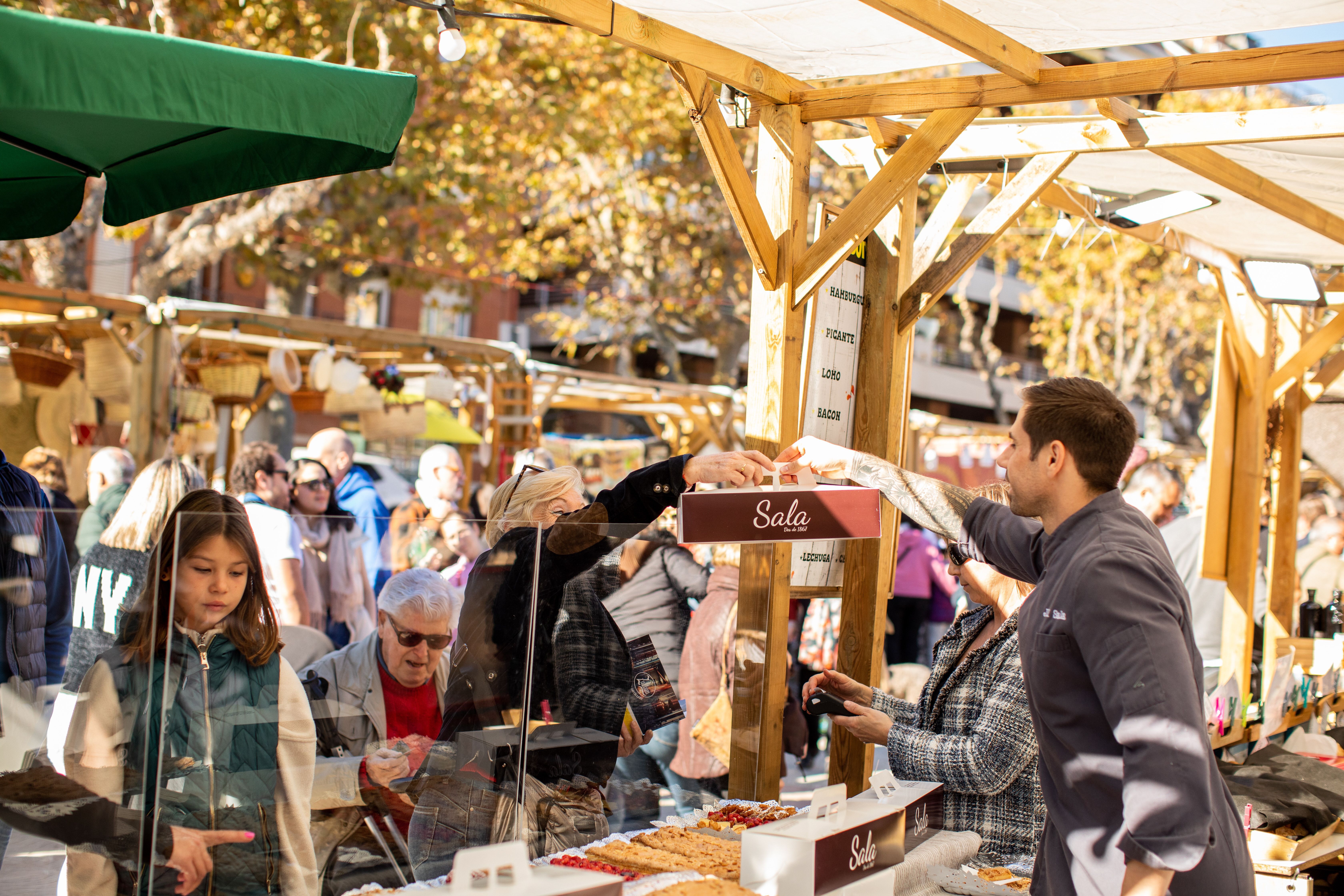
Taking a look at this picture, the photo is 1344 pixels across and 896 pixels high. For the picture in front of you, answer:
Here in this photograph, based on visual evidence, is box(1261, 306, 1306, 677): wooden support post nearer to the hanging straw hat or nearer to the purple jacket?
the purple jacket

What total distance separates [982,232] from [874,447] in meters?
0.79

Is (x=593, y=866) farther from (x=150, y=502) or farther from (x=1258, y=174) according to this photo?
(x=1258, y=174)

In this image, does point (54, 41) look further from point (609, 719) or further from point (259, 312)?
point (259, 312)

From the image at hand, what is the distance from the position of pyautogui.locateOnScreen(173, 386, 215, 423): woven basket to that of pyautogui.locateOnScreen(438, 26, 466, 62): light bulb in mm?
6369

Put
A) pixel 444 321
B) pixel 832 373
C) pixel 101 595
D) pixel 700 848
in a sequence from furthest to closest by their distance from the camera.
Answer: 1. pixel 444 321
2. pixel 832 373
3. pixel 700 848
4. pixel 101 595

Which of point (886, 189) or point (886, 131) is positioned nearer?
point (886, 189)

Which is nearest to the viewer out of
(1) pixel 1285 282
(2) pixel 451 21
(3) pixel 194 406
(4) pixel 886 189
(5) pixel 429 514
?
(2) pixel 451 21

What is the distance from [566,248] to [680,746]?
43.5 feet

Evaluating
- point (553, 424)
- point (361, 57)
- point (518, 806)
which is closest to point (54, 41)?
point (518, 806)

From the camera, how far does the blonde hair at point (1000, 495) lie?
9.96ft

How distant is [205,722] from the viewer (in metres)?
2.13

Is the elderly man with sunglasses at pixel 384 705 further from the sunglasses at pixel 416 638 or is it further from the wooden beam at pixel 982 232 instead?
the wooden beam at pixel 982 232

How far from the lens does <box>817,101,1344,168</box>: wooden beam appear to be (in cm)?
333

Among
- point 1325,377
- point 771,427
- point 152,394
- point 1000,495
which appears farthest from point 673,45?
point 152,394
